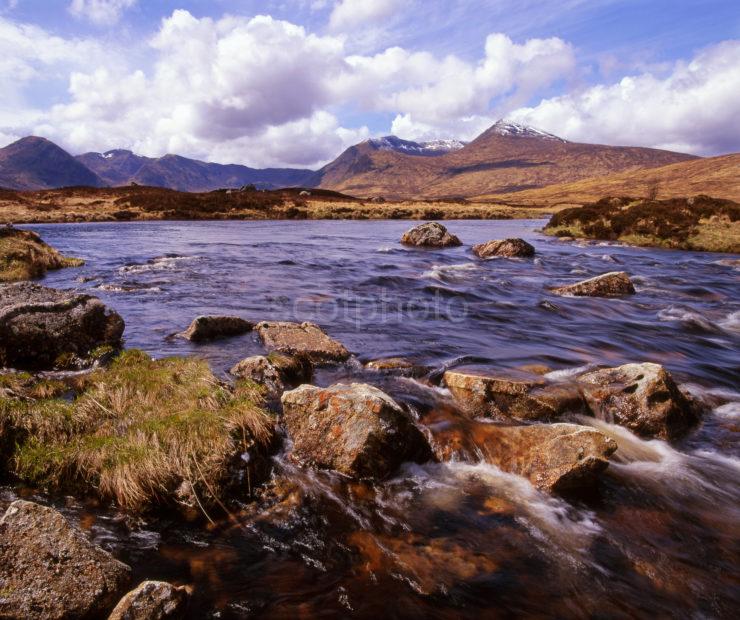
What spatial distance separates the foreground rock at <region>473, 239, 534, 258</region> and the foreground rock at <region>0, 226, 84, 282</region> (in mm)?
23300

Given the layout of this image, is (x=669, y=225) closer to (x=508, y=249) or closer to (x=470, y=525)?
(x=508, y=249)

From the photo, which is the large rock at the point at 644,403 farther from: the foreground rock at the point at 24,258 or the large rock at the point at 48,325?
the foreground rock at the point at 24,258

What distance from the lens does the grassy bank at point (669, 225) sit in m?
32.2

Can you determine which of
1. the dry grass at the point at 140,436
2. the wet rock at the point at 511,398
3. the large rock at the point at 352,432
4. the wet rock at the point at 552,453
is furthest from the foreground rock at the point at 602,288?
the dry grass at the point at 140,436

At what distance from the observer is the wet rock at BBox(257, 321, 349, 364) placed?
9.69 m

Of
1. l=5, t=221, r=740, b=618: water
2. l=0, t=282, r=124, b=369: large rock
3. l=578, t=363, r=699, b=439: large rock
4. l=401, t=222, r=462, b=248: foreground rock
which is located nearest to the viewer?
l=5, t=221, r=740, b=618: water

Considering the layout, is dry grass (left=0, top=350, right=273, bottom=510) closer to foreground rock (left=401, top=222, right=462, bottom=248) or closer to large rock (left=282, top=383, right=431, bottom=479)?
large rock (left=282, top=383, right=431, bottom=479)

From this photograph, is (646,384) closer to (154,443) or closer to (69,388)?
(154,443)

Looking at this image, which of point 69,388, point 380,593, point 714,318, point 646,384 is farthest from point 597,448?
point 714,318

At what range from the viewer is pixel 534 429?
6.73m

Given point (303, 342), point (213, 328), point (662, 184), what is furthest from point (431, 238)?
point (662, 184)

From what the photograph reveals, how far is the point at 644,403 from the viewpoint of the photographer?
7508 millimetres

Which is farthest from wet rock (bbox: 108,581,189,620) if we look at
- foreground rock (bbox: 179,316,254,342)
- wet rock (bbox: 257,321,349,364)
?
foreground rock (bbox: 179,316,254,342)

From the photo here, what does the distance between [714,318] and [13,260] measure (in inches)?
1050
